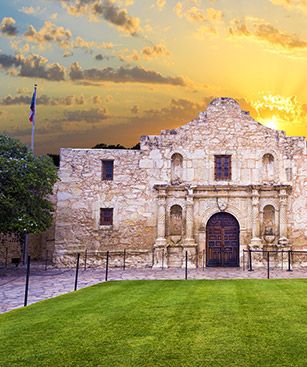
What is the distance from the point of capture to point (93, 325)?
774cm

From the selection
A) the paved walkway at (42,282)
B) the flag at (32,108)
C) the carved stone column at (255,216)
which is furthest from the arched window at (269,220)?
the flag at (32,108)

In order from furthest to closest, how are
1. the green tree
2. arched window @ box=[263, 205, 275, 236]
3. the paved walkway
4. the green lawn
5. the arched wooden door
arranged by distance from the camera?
arched window @ box=[263, 205, 275, 236] < the arched wooden door < the green tree < the paved walkway < the green lawn

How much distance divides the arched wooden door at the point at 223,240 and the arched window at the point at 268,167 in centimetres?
300

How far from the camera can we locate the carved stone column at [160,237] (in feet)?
75.4

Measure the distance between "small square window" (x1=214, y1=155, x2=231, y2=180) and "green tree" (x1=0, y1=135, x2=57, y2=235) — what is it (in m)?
9.04

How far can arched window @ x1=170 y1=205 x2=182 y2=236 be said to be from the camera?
23.8m

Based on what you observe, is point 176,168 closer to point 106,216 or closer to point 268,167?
Result: point 106,216

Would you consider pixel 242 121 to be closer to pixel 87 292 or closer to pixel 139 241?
pixel 139 241

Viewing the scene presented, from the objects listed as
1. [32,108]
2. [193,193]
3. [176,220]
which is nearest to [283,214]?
[193,193]

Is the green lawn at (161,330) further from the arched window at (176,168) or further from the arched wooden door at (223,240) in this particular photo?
the arched window at (176,168)

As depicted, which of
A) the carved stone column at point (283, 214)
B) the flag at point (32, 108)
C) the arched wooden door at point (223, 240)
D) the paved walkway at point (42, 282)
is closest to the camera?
the paved walkway at point (42, 282)

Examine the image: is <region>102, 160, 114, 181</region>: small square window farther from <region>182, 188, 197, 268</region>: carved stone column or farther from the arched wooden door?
the arched wooden door

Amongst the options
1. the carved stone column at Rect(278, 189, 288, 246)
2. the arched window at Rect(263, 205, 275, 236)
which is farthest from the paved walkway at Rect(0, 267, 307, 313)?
the arched window at Rect(263, 205, 275, 236)

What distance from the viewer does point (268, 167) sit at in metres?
24.1
